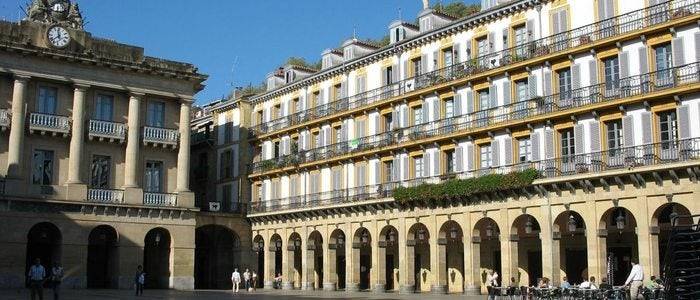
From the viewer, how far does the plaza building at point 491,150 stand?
121 ft

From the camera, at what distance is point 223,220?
2403 inches

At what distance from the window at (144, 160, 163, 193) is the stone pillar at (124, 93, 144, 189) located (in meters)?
1.30

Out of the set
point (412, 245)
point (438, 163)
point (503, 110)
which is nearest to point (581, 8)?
point (503, 110)

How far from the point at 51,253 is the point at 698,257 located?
48024 mm

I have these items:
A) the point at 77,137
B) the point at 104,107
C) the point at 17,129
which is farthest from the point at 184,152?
the point at 17,129

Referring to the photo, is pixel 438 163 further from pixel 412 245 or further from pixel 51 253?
pixel 51 253

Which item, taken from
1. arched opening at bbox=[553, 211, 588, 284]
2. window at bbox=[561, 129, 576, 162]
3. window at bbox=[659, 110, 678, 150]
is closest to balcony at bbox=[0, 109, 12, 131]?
window at bbox=[561, 129, 576, 162]

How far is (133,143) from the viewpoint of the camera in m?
53.0

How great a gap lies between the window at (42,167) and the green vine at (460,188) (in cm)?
2162

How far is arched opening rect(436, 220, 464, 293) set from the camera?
47375mm

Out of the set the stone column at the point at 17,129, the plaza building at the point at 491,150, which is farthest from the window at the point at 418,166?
the stone column at the point at 17,129

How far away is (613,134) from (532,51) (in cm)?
679

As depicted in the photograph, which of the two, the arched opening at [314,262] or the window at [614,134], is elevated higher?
the window at [614,134]

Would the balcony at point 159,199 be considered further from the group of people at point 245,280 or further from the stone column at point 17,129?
the stone column at point 17,129
